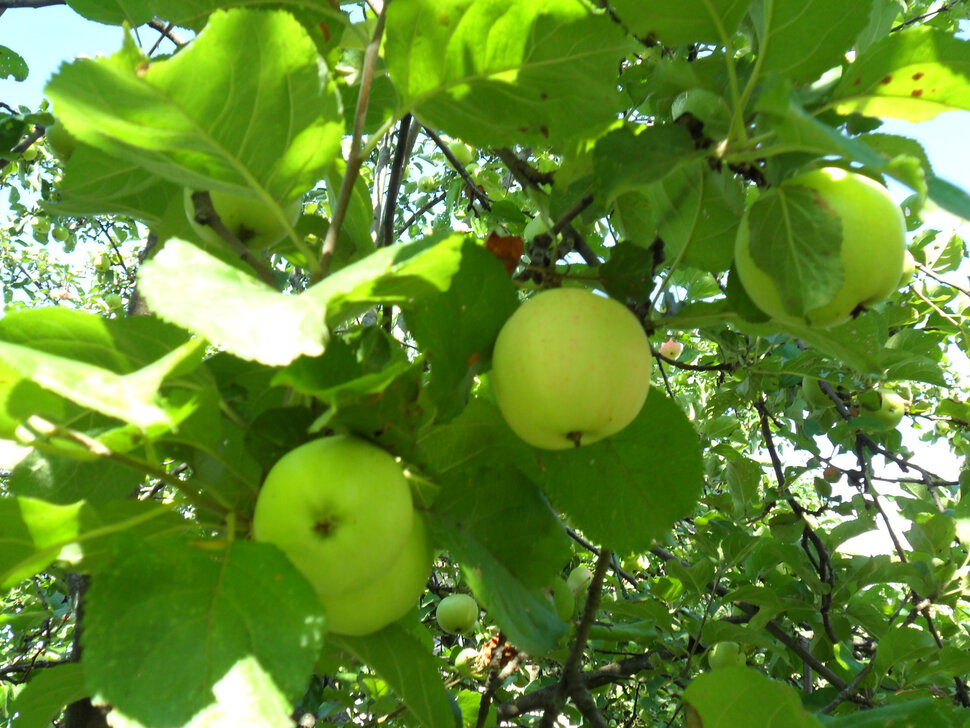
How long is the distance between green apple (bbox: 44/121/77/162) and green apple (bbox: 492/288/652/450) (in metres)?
1.54

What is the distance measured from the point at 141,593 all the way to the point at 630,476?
2.25 ft

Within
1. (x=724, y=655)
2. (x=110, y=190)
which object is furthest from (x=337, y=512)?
(x=724, y=655)

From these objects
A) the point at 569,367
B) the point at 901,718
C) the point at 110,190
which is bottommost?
A: the point at 901,718

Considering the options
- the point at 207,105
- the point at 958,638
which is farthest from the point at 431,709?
the point at 958,638

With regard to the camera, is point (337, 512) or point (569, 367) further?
point (569, 367)

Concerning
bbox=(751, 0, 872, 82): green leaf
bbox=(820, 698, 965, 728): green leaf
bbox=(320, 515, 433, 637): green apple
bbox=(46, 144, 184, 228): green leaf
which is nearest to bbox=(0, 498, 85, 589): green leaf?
bbox=(320, 515, 433, 637): green apple

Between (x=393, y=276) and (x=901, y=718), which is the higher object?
(x=393, y=276)

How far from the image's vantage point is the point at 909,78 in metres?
1.00

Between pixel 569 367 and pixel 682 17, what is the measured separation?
0.51 metres

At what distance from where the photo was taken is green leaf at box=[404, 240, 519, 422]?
0.97 m

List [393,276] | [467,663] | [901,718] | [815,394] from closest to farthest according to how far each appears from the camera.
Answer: [393,276] → [901,718] → [467,663] → [815,394]

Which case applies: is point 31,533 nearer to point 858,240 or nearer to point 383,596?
point 383,596

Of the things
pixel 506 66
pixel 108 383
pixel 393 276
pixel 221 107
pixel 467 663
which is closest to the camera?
pixel 108 383

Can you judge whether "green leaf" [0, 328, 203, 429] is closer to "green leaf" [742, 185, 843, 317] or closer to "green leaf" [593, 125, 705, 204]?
"green leaf" [593, 125, 705, 204]
